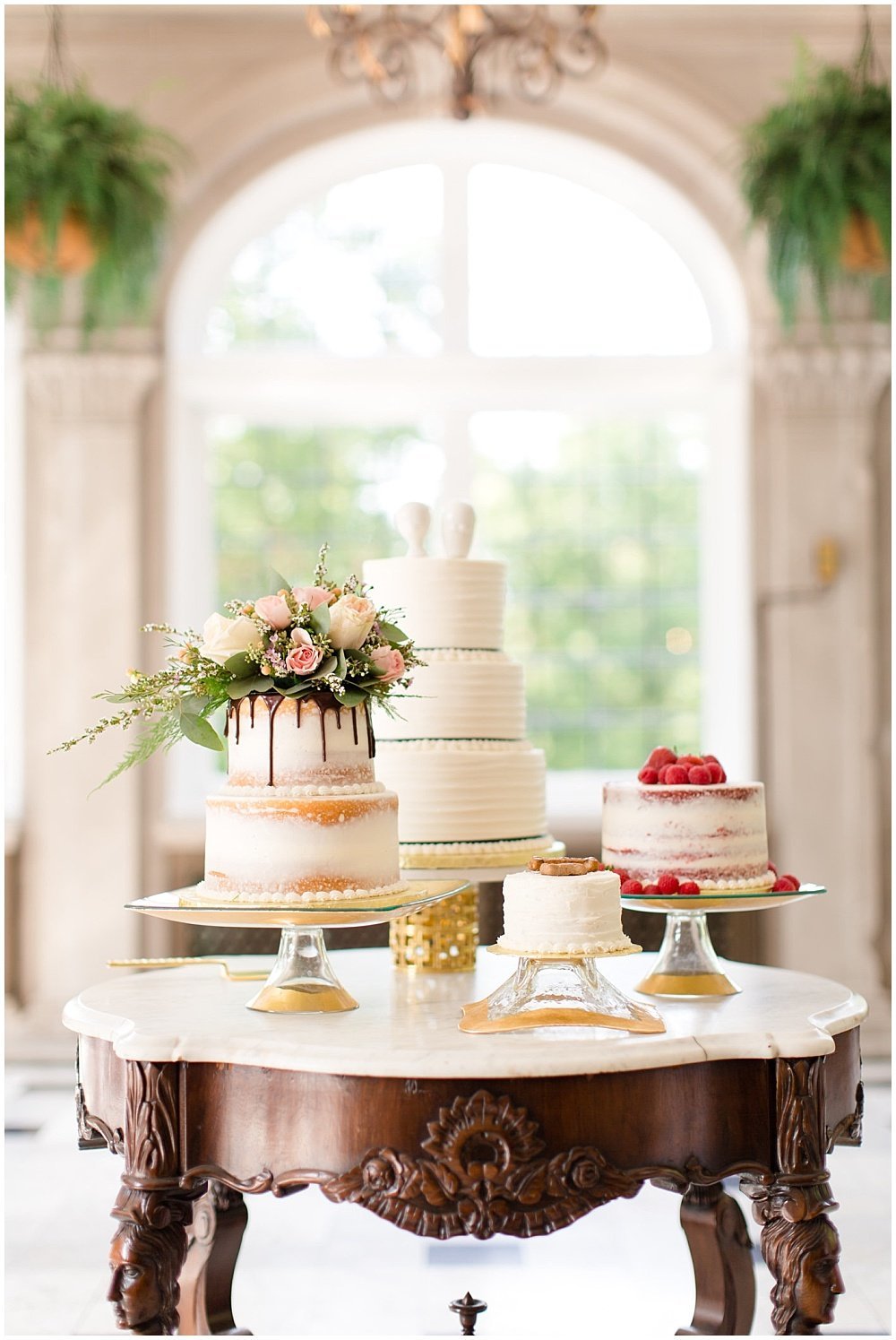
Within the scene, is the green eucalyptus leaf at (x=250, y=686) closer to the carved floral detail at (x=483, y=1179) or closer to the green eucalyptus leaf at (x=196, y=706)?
the green eucalyptus leaf at (x=196, y=706)

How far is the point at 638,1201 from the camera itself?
436 centimetres

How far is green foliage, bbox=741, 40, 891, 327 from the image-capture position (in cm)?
565

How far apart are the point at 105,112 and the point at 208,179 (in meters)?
0.66

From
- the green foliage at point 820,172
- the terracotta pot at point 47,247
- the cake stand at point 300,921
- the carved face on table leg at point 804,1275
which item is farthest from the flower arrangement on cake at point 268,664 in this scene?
the green foliage at point 820,172

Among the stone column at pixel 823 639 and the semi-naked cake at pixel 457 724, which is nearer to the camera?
the semi-naked cake at pixel 457 724

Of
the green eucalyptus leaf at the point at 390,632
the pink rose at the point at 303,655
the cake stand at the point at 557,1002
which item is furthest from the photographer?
the green eucalyptus leaf at the point at 390,632

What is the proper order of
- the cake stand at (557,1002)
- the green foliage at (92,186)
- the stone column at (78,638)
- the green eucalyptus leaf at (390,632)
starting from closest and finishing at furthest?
the cake stand at (557,1002), the green eucalyptus leaf at (390,632), the green foliage at (92,186), the stone column at (78,638)

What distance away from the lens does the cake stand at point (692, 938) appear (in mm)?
2361

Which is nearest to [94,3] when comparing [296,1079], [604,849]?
[604,849]

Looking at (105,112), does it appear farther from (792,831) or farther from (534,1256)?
(534,1256)

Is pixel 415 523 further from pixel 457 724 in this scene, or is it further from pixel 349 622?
pixel 349 622

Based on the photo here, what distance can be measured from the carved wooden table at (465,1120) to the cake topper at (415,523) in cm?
96

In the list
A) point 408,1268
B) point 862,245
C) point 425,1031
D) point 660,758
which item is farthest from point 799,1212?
point 862,245

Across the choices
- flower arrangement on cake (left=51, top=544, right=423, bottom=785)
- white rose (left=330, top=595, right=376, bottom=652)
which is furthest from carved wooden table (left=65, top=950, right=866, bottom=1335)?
white rose (left=330, top=595, right=376, bottom=652)
